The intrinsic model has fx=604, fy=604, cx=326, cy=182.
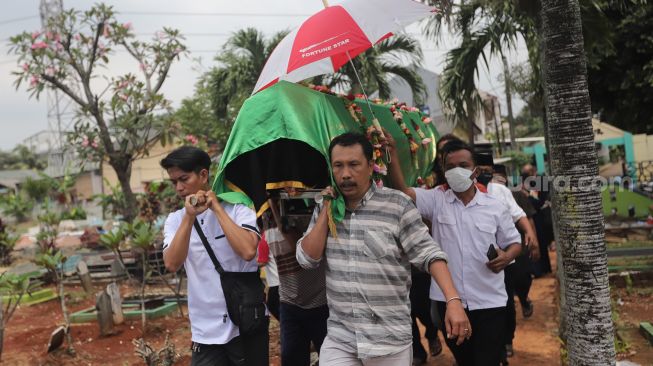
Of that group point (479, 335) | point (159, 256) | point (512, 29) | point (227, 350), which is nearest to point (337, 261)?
point (227, 350)

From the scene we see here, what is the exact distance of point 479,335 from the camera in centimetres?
390

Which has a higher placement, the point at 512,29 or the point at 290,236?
the point at 512,29

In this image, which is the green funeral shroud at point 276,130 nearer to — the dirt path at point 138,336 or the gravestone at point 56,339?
the dirt path at point 138,336

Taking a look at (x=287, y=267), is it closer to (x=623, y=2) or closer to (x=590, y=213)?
(x=590, y=213)

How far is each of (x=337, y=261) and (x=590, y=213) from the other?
1.41 m

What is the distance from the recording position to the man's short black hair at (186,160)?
3.21 metres

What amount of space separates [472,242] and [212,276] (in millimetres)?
1744

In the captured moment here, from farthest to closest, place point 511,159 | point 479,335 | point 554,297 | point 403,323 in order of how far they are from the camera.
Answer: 1. point 511,159
2. point 554,297
3. point 479,335
4. point 403,323

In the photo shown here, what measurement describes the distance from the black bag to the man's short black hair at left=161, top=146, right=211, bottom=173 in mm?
299

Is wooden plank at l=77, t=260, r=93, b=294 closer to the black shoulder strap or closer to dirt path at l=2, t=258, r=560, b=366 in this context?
dirt path at l=2, t=258, r=560, b=366

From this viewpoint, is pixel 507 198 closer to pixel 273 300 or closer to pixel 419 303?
pixel 419 303

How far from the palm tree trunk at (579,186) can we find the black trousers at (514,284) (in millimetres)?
1198

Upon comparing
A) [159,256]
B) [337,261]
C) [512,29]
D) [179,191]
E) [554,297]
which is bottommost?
[554,297]

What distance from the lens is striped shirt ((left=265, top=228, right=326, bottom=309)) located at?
3.96 m
